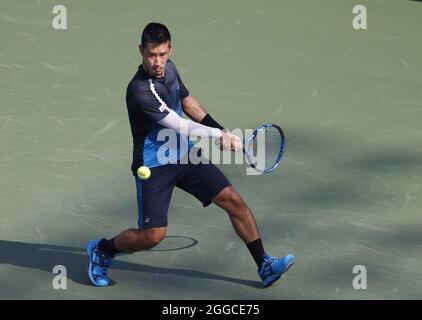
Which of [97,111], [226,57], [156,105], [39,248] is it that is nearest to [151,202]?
[156,105]

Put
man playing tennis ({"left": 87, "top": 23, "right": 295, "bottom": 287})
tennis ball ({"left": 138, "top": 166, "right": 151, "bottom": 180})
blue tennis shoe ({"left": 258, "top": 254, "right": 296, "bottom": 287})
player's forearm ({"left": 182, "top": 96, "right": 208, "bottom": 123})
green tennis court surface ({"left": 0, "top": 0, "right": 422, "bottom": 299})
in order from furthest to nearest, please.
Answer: green tennis court surface ({"left": 0, "top": 0, "right": 422, "bottom": 299}) → player's forearm ({"left": 182, "top": 96, "right": 208, "bottom": 123}) → blue tennis shoe ({"left": 258, "top": 254, "right": 296, "bottom": 287}) → tennis ball ({"left": 138, "top": 166, "right": 151, "bottom": 180}) → man playing tennis ({"left": 87, "top": 23, "right": 295, "bottom": 287})

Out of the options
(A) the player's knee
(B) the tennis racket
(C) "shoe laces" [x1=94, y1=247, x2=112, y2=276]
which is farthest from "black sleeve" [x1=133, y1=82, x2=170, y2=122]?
(C) "shoe laces" [x1=94, y1=247, x2=112, y2=276]

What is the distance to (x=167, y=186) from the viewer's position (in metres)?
7.84

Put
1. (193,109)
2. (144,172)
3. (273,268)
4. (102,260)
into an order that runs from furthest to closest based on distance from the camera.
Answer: (193,109) < (102,260) < (273,268) < (144,172)

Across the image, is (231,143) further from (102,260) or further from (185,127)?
(102,260)

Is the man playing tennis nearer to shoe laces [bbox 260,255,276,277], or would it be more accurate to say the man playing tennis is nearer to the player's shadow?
shoe laces [bbox 260,255,276,277]

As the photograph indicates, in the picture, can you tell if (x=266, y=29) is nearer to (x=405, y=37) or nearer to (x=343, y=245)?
(x=405, y=37)

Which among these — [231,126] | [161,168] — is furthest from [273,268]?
[231,126]

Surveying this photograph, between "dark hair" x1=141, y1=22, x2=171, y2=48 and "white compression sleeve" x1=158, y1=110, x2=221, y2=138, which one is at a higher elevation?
"dark hair" x1=141, y1=22, x2=171, y2=48

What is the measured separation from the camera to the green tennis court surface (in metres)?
8.30

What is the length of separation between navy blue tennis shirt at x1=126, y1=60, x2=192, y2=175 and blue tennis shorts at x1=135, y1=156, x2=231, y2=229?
0.28 ft

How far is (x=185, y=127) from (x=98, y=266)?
4.03 feet

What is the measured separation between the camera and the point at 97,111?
11.5 m
